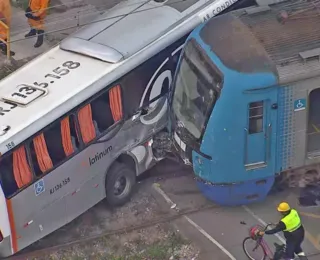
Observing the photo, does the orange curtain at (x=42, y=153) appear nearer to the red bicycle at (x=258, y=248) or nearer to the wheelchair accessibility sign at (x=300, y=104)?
the red bicycle at (x=258, y=248)

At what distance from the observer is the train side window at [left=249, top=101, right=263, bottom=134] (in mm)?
12477

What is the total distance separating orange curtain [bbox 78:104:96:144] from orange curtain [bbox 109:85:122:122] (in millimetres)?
445

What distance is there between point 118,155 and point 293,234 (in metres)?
3.41

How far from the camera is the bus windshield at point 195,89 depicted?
41.6ft

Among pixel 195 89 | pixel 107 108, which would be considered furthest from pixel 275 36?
pixel 107 108

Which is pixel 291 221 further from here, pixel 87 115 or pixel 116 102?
pixel 87 115

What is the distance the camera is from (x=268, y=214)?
543 inches

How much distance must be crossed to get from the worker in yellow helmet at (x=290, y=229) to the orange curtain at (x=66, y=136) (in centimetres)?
327

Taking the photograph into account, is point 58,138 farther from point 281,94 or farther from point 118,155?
point 281,94

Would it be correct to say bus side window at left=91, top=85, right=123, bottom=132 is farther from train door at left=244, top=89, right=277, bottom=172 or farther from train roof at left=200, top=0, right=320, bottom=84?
train door at left=244, top=89, right=277, bottom=172

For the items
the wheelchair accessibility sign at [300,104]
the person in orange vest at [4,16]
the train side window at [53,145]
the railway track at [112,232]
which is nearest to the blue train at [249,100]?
the wheelchair accessibility sign at [300,104]

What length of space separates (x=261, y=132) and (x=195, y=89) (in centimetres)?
131

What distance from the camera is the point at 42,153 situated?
12352 millimetres

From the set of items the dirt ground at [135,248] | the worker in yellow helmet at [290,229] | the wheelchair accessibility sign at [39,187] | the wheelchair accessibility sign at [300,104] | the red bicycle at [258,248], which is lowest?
the dirt ground at [135,248]
